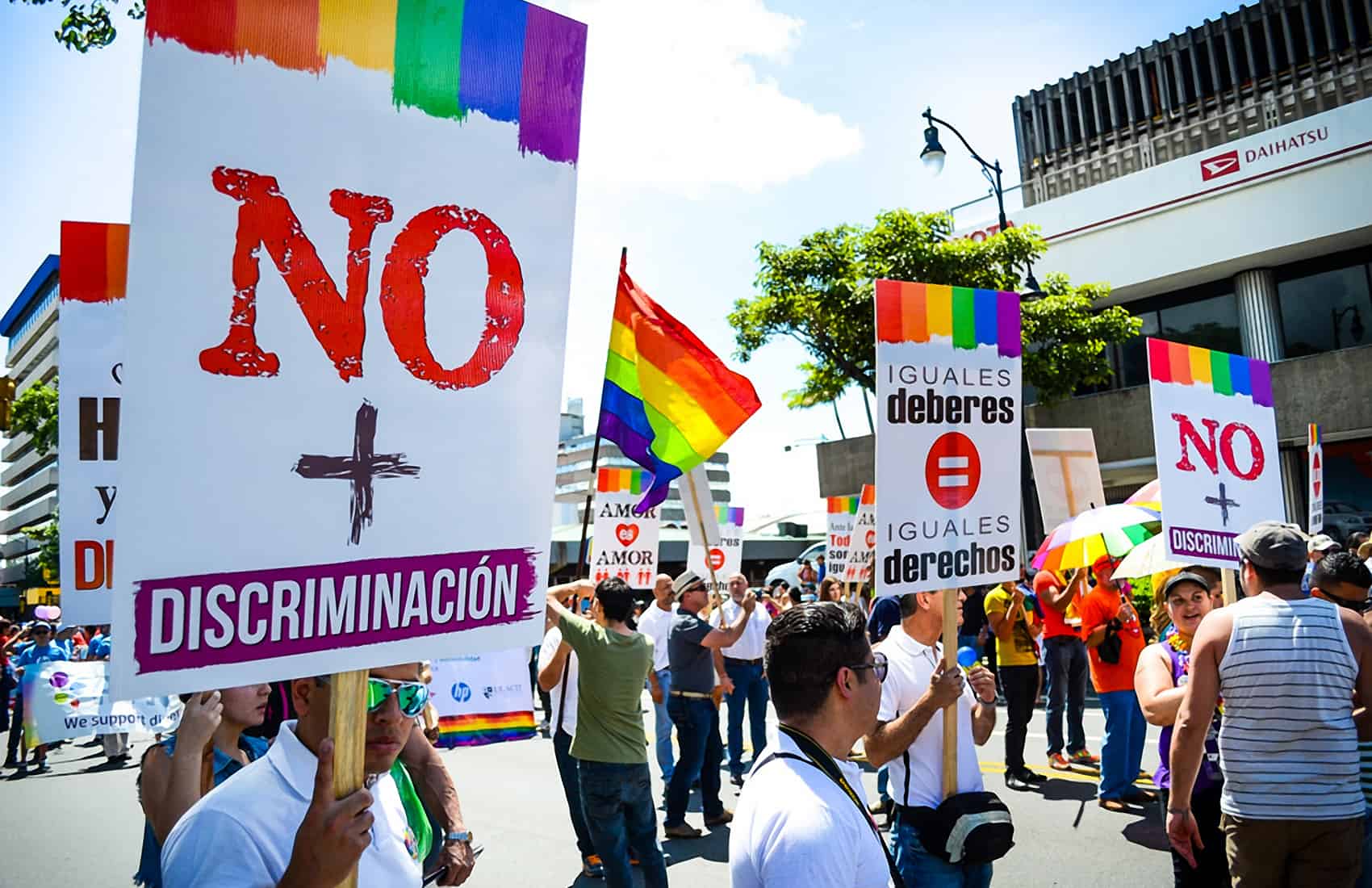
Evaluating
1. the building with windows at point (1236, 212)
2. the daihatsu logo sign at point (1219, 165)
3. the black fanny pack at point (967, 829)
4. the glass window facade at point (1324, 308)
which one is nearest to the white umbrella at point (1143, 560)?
the black fanny pack at point (967, 829)

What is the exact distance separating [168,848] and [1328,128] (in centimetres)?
2740

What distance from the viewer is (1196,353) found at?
5336 mm

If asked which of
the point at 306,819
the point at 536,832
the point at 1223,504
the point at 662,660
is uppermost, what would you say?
the point at 1223,504

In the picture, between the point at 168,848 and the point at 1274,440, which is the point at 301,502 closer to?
the point at 168,848

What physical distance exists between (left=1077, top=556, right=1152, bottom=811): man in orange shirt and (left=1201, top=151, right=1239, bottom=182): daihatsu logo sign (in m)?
20.7

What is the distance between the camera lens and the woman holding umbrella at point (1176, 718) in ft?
12.8

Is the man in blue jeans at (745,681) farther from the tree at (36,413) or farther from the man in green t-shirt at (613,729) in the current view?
the tree at (36,413)

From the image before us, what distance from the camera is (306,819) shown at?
5.49 ft

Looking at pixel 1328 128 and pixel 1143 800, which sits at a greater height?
pixel 1328 128

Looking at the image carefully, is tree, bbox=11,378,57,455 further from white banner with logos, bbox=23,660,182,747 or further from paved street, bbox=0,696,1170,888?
paved street, bbox=0,696,1170,888

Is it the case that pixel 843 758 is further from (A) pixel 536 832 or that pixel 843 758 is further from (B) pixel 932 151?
(B) pixel 932 151

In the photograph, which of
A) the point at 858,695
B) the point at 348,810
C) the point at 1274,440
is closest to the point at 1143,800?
the point at 1274,440

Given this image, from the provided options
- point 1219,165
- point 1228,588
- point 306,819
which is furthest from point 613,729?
point 1219,165

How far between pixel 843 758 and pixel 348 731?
137cm
